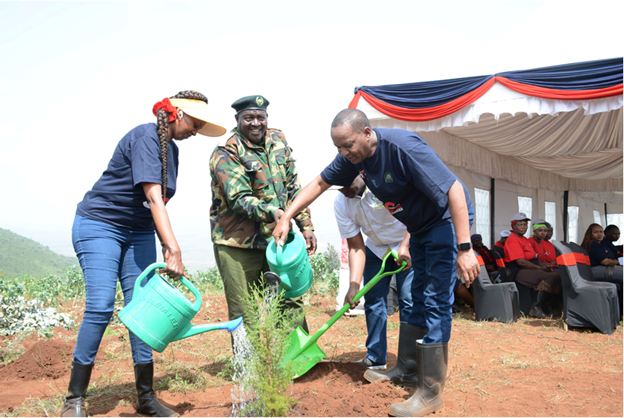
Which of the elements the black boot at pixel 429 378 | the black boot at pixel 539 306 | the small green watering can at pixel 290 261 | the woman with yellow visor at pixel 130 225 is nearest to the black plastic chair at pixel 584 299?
the black boot at pixel 539 306

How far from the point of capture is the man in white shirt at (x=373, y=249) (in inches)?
120

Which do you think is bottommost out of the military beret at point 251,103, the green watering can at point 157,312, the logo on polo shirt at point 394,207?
the green watering can at point 157,312

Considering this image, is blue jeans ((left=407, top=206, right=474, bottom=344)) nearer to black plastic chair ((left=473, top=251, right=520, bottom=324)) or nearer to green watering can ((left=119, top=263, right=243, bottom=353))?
green watering can ((left=119, top=263, right=243, bottom=353))

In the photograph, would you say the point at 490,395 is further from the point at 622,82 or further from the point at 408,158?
the point at 622,82

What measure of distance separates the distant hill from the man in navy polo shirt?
13752mm

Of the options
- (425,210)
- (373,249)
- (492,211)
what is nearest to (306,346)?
(373,249)

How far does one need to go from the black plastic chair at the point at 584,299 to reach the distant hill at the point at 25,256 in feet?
43.7

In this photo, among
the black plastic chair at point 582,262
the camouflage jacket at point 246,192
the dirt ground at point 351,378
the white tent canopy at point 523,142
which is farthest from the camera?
the white tent canopy at point 523,142

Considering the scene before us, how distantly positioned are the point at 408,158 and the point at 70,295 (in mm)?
6612

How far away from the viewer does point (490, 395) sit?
2.61 meters

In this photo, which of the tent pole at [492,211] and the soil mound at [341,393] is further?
the tent pole at [492,211]

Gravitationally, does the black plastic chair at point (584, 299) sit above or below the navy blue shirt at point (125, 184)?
below

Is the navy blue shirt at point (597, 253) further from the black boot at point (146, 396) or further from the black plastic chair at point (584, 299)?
the black boot at point (146, 396)

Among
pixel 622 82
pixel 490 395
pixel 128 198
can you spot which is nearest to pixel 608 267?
pixel 622 82
